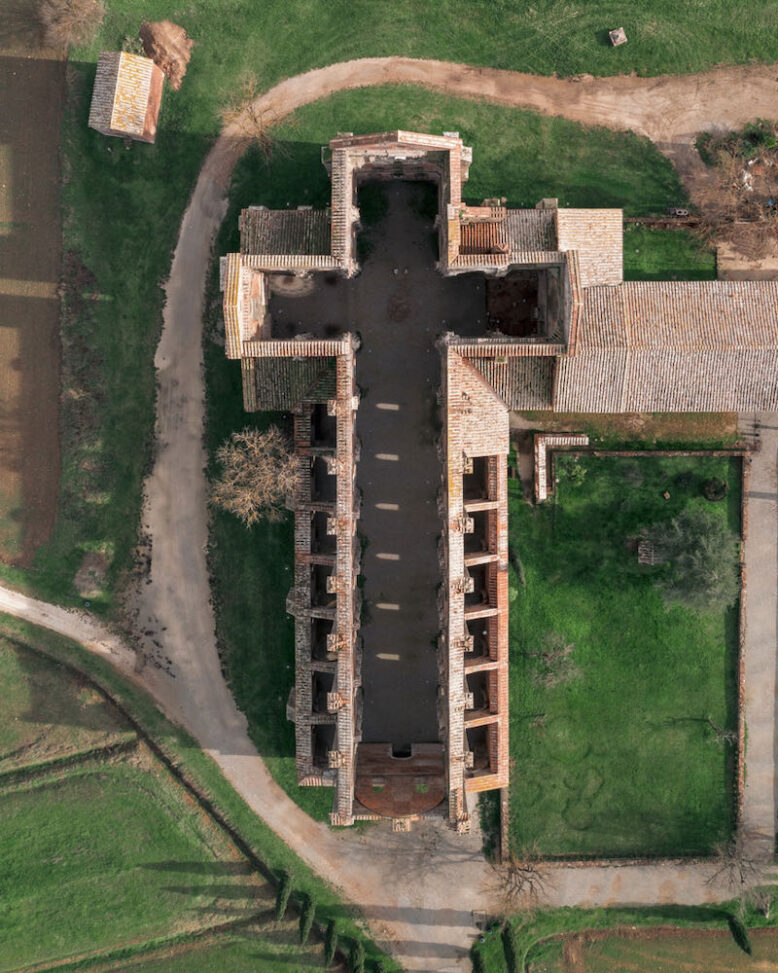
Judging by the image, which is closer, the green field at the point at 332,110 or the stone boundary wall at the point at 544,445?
the green field at the point at 332,110

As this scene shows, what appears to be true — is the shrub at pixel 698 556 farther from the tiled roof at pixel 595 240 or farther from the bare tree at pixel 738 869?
the bare tree at pixel 738 869

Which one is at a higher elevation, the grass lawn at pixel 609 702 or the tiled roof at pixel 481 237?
the tiled roof at pixel 481 237

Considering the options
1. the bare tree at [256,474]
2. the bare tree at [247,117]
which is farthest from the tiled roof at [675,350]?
the bare tree at [247,117]

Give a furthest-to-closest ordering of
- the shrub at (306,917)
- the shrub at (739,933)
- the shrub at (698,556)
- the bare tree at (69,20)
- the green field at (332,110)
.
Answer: the shrub at (739,933)
the shrub at (306,917)
the green field at (332,110)
the bare tree at (69,20)
the shrub at (698,556)

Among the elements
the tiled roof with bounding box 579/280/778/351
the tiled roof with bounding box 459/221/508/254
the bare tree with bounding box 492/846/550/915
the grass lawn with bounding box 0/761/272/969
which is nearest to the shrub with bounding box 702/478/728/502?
the tiled roof with bounding box 579/280/778/351

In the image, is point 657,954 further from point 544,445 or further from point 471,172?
point 471,172

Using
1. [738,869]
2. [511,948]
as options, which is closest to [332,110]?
[511,948]
